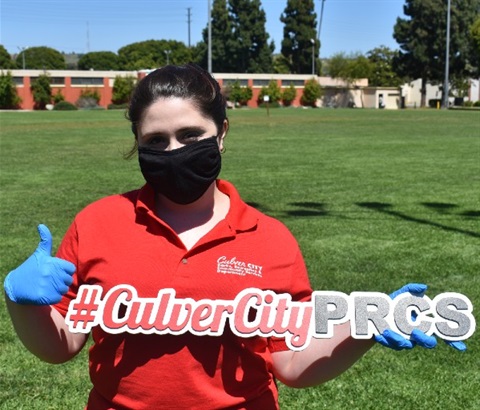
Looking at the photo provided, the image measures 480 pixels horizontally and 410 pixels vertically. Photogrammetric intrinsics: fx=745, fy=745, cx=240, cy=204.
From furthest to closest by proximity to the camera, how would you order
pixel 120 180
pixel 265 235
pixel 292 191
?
pixel 120 180, pixel 292 191, pixel 265 235

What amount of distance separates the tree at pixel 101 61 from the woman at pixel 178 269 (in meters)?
125

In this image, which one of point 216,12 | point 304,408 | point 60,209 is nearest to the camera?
point 304,408

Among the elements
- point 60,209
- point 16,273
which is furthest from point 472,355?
point 60,209

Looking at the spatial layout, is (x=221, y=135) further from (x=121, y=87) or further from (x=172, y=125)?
(x=121, y=87)

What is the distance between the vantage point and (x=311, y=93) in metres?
87.4

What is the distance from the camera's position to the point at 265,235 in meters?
2.20

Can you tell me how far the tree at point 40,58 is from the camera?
402ft

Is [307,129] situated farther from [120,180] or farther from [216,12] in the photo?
[216,12]

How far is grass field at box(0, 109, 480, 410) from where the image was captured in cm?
442

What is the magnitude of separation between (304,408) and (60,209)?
276 inches

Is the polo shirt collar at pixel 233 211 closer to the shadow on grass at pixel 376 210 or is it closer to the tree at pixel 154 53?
the shadow on grass at pixel 376 210

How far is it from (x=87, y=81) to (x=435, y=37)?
37.7 metres

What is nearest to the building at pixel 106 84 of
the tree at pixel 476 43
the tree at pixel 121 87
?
the tree at pixel 121 87

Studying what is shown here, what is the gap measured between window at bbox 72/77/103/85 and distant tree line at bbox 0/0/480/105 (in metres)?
11.3
